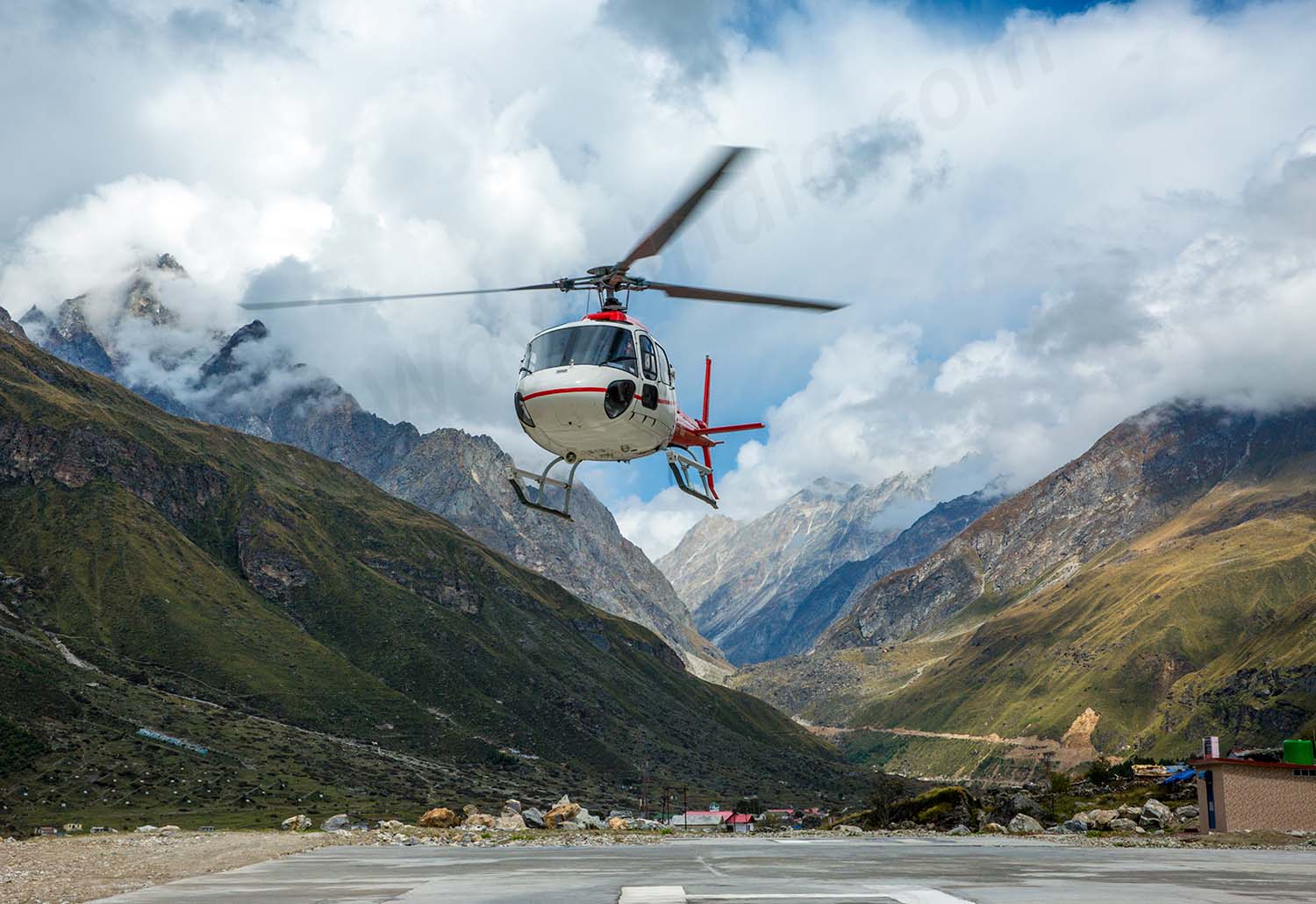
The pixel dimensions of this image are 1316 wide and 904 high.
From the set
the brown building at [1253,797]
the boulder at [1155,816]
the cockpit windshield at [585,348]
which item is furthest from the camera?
the boulder at [1155,816]

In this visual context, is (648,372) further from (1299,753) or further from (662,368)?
(1299,753)

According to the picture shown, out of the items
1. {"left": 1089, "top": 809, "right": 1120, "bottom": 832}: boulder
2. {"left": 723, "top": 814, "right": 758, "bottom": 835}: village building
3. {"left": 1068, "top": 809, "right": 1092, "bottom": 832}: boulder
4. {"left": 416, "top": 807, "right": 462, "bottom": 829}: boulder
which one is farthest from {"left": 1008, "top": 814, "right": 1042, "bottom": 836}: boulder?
{"left": 723, "top": 814, "right": 758, "bottom": 835}: village building

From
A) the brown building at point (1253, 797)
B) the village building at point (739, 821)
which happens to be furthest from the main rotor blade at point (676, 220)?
the village building at point (739, 821)

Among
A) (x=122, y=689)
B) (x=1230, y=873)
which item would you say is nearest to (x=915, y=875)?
(x=1230, y=873)

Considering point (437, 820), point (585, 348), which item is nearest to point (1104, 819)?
point (437, 820)

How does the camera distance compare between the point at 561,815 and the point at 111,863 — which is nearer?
the point at 111,863

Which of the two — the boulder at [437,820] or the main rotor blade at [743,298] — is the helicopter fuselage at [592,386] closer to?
the main rotor blade at [743,298]
